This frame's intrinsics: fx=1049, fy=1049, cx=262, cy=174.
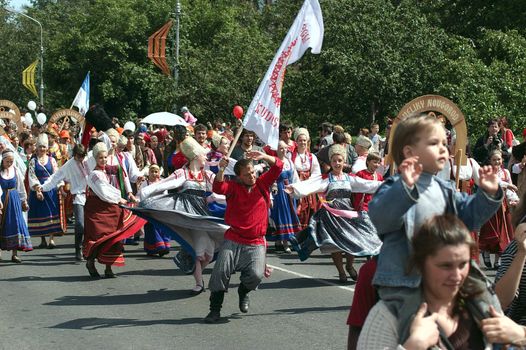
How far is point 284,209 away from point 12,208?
379 cm

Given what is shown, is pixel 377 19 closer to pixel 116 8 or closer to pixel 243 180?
pixel 243 180

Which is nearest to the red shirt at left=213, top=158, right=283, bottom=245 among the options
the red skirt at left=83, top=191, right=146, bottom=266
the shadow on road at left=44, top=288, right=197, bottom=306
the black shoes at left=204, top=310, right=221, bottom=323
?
the black shoes at left=204, top=310, right=221, bottom=323

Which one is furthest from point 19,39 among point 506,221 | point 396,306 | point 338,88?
point 396,306

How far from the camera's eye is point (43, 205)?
15719mm

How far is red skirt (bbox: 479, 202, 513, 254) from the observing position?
12.9 m

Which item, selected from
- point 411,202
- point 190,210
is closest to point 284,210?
point 190,210

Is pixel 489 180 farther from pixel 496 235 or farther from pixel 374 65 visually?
pixel 374 65

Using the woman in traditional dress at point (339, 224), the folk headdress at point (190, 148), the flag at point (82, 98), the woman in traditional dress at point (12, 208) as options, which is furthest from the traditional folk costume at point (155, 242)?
the flag at point (82, 98)

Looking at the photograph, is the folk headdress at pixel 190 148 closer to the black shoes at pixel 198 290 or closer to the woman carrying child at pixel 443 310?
the black shoes at pixel 198 290

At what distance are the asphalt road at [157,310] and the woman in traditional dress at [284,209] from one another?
1.48 meters

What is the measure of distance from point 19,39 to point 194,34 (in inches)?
913

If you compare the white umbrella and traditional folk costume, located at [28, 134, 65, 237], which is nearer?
traditional folk costume, located at [28, 134, 65, 237]

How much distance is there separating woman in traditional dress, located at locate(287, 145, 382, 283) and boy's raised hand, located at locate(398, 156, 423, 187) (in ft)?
23.8

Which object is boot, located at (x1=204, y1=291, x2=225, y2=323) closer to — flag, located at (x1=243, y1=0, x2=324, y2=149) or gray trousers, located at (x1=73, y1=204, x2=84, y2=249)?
flag, located at (x1=243, y1=0, x2=324, y2=149)
